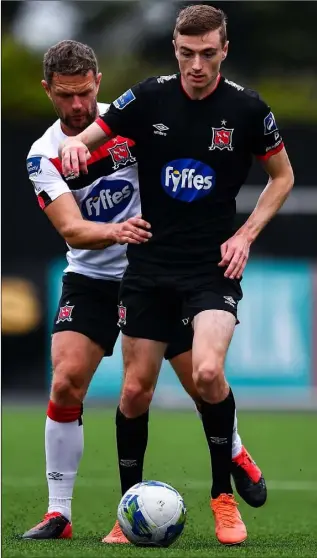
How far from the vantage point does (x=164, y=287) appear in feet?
21.3

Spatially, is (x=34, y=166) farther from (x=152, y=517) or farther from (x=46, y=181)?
(x=152, y=517)

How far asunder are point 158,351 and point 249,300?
11.2 meters

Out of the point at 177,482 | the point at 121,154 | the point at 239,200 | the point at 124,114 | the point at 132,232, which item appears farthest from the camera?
the point at 239,200

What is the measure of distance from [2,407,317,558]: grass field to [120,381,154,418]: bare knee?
65 cm

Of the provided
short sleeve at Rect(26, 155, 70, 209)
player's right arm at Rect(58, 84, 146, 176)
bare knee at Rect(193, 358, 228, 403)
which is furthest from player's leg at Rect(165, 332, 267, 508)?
player's right arm at Rect(58, 84, 146, 176)

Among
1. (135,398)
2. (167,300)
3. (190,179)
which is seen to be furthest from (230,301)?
(135,398)

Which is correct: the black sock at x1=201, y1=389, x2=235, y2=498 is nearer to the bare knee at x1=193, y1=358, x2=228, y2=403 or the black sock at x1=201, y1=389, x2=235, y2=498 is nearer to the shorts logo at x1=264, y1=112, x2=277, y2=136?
the bare knee at x1=193, y1=358, x2=228, y2=403

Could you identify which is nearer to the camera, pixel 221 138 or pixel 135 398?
pixel 221 138

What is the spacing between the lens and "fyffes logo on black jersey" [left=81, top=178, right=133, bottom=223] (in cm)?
690

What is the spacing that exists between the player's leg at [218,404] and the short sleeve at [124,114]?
95 cm

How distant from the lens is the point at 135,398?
21.8ft

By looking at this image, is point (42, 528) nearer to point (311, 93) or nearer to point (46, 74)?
point (46, 74)

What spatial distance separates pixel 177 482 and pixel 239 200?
10.9 metres

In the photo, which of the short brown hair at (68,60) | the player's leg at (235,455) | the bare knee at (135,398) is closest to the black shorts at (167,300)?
the player's leg at (235,455)
